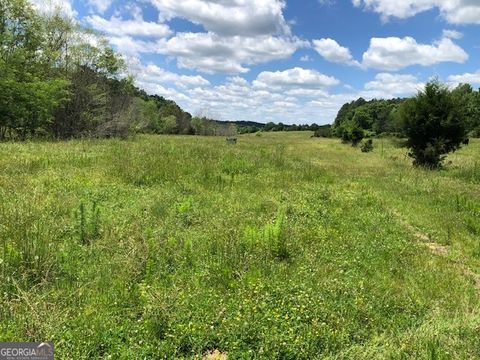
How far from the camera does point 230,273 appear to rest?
523cm

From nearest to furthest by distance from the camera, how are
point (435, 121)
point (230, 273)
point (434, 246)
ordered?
1. point (230, 273)
2. point (434, 246)
3. point (435, 121)

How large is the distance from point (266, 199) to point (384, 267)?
423cm

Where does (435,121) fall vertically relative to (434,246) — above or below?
above

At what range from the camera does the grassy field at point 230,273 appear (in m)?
3.76

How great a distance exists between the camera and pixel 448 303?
4918 mm

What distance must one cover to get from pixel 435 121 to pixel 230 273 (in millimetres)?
19734

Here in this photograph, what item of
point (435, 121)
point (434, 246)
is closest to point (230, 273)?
point (434, 246)

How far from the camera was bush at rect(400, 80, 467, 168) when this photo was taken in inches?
823

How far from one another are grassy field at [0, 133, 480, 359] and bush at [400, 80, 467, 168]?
11940 mm

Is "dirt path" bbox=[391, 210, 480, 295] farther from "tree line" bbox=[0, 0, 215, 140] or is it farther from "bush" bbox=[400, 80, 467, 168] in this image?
"tree line" bbox=[0, 0, 215, 140]

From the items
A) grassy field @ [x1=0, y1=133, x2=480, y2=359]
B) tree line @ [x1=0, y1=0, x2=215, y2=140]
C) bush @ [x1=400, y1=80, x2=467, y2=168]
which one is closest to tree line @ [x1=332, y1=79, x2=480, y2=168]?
bush @ [x1=400, y1=80, x2=467, y2=168]

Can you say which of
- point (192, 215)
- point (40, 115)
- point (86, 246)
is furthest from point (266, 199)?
point (40, 115)

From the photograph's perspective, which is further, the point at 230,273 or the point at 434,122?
the point at 434,122

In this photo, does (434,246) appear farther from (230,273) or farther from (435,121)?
(435,121)
